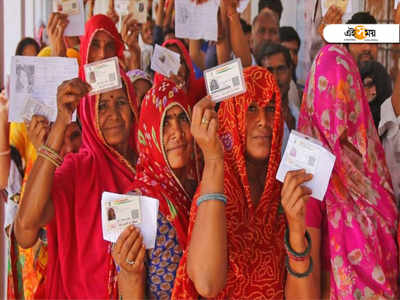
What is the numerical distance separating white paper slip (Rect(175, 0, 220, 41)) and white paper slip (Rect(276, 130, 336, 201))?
0.73 metres

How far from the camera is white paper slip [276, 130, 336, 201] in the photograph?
146 cm

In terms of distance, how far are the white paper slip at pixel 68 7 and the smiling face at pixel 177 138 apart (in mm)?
634

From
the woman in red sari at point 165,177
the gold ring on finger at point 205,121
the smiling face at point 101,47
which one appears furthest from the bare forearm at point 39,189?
the gold ring on finger at point 205,121

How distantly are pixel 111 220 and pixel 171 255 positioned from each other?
230 mm

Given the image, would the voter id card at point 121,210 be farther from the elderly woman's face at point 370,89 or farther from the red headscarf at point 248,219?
the elderly woman's face at point 370,89

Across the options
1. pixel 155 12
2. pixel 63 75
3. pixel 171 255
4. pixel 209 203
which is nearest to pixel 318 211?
pixel 209 203

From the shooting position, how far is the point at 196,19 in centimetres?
200

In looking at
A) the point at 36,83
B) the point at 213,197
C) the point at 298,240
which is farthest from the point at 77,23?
the point at 298,240

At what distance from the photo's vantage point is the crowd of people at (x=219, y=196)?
1.51m

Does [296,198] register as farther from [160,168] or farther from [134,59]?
[134,59]

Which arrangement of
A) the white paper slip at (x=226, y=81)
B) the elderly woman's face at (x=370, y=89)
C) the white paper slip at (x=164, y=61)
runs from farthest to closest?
the elderly woman's face at (x=370, y=89)
the white paper slip at (x=164, y=61)
the white paper slip at (x=226, y=81)

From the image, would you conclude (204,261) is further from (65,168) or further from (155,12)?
(155,12)

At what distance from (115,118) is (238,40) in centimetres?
64

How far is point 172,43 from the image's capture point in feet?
7.17
